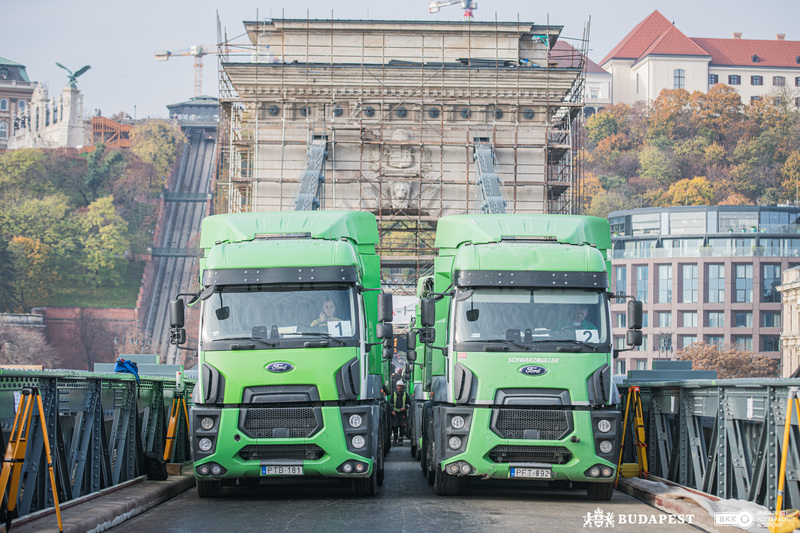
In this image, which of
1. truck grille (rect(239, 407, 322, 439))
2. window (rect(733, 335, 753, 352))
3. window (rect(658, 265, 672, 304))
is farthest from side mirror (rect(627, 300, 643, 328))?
window (rect(658, 265, 672, 304))

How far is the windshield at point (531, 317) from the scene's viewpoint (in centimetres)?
1438

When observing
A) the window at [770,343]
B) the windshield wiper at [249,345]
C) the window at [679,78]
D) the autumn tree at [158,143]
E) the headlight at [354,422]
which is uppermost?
the window at [679,78]

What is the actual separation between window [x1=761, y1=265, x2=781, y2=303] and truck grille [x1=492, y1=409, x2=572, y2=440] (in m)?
80.6

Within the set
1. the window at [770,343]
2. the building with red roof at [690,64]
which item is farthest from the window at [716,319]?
the building with red roof at [690,64]

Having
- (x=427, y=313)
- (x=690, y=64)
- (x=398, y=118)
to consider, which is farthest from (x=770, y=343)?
(x=427, y=313)

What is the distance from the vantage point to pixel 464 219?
16.1 meters

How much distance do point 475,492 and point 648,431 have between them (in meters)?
2.82

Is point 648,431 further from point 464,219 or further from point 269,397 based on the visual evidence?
point 269,397

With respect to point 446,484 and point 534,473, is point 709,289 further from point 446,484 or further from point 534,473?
point 534,473

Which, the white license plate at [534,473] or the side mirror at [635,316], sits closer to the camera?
the white license plate at [534,473]

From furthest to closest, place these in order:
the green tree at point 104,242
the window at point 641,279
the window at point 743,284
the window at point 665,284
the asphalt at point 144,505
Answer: the green tree at point 104,242, the window at point 641,279, the window at point 665,284, the window at point 743,284, the asphalt at point 144,505

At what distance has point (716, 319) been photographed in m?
90.6

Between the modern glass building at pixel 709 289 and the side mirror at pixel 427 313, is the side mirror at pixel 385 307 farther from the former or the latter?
the modern glass building at pixel 709 289

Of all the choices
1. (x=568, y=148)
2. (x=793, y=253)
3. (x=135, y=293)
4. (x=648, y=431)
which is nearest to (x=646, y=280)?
(x=793, y=253)
